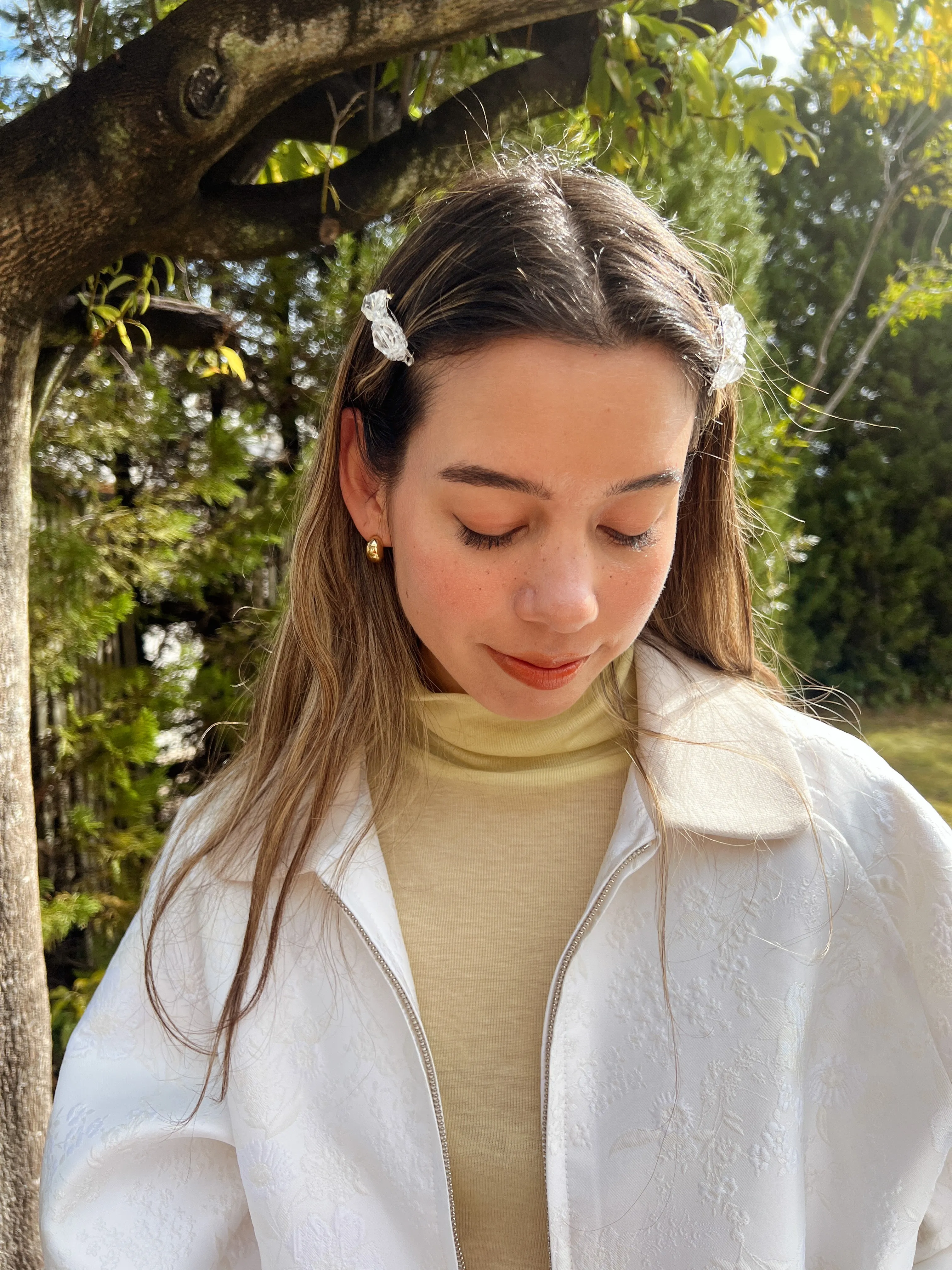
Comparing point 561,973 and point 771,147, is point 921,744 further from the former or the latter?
point 561,973

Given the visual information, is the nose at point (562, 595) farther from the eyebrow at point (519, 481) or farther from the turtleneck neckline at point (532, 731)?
the turtleneck neckline at point (532, 731)

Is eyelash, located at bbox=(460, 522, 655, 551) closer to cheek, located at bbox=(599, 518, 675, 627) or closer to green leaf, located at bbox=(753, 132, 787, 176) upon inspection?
cheek, located at bbox=(599, 518, 675, 627)

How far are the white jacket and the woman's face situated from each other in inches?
10.2

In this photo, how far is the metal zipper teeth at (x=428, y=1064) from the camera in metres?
1.18

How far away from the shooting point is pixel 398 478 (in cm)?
122

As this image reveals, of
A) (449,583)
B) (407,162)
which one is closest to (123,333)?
(407,162)

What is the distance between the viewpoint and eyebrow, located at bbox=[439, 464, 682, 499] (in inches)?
41.5

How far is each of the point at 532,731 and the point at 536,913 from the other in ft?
0.81

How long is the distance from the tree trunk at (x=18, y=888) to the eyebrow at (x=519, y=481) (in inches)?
45.1

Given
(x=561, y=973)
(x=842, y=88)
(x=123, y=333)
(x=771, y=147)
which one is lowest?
(x=561, y=973)

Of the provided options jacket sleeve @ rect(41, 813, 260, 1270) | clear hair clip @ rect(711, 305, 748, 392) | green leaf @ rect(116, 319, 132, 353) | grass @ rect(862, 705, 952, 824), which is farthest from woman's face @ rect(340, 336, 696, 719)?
grass @ rect(862, 705, 952, 824)

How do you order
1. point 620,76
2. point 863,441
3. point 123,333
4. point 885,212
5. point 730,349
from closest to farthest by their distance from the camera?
point 730,349, point 620,76, point 123,333, point 885,212, point 863,441

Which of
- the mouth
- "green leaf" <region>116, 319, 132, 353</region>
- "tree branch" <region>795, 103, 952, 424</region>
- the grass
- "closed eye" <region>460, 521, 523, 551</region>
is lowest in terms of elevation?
the grass

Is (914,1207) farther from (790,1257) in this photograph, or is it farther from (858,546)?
(858,546)
